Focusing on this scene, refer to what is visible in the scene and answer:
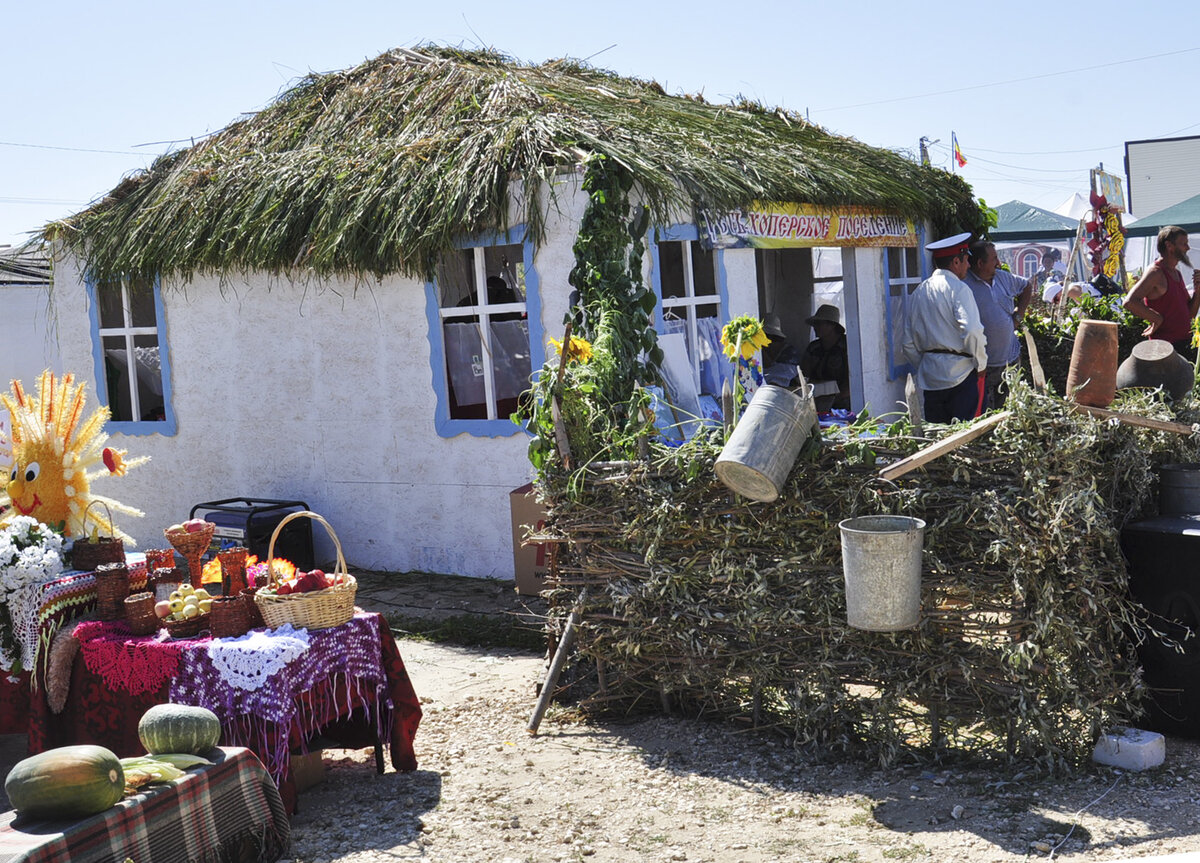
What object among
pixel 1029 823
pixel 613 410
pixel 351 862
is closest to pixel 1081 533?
pixel 1029 823

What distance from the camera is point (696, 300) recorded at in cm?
856

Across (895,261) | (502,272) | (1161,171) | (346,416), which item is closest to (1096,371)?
(502,272)

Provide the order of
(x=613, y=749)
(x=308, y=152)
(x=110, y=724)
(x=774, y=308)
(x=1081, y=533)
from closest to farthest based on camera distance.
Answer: (x=1081, y=533) → (x=110, y=724) → (x=613, y=749) → (x=308, y=152) → (x=774, y=308)

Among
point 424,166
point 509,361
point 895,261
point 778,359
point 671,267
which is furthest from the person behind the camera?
point 895,261

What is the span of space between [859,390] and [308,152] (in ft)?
17.4

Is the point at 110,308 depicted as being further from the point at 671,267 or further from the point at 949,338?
the point at 949,338

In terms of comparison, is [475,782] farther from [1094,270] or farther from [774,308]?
[1094,270]

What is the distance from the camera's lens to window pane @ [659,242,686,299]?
870cm

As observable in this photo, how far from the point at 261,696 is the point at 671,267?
527cm

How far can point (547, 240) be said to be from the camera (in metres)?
8.01

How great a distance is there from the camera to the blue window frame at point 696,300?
8414mm

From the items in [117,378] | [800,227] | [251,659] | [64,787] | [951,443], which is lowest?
[64,787]

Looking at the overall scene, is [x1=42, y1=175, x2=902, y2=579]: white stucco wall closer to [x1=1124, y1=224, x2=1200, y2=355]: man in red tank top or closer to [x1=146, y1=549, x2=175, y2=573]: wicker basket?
[x1=1124, y1=224, x2=1200, y2=355]: man in red tank top

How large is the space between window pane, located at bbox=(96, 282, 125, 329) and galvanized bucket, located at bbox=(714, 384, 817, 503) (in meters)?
7.88
